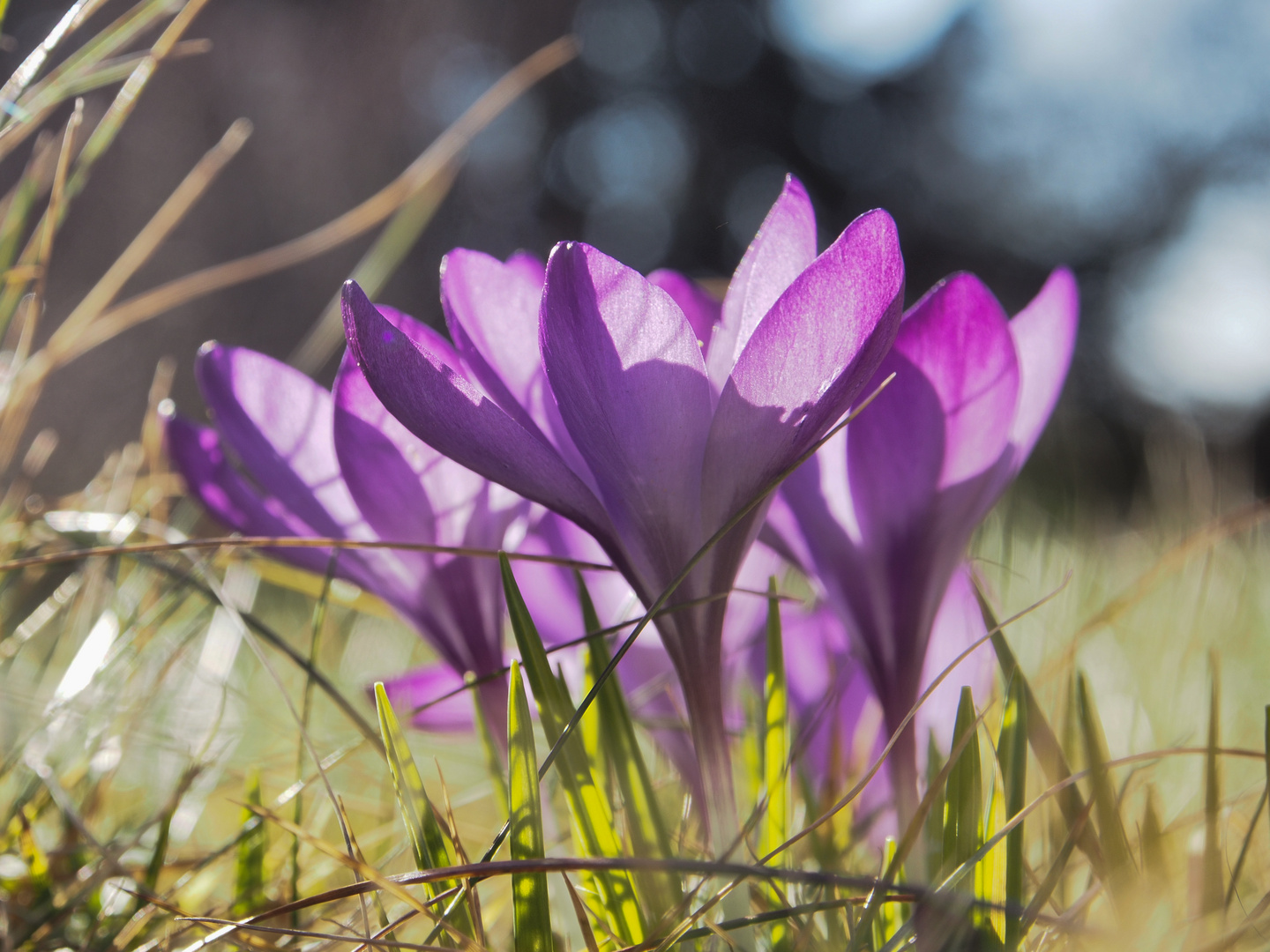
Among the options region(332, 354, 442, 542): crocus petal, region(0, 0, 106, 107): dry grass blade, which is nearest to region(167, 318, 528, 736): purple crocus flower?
region(332, 354, 442, 542): crocus petal

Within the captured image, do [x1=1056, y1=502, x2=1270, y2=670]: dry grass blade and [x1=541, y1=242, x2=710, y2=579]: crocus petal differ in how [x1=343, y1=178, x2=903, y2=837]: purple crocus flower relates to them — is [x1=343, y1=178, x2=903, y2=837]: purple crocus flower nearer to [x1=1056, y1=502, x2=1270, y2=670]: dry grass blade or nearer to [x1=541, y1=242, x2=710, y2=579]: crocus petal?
[x1=541, y1=242, x2=710, y2=579]: crocus petal

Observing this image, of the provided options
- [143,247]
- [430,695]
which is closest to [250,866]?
[430,695]

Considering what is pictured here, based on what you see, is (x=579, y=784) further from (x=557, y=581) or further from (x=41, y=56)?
(x=41, y=56)

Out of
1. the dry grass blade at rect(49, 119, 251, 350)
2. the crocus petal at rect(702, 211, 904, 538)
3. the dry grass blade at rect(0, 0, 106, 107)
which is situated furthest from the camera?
the dry grass blade at rect(49, 119, 251, 350)

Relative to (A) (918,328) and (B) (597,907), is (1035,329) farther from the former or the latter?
(B) (597,907)

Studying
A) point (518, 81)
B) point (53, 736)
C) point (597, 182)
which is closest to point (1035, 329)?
point (518, 81)

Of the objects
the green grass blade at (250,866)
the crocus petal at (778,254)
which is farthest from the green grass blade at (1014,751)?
the green grass blade at (250,866)
